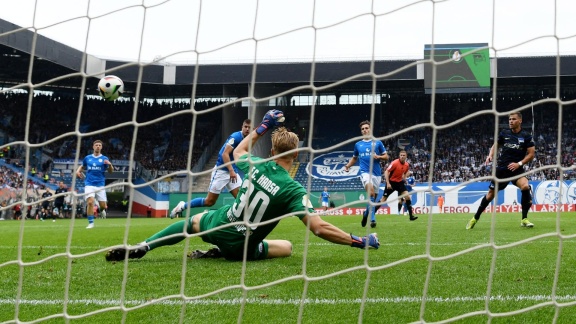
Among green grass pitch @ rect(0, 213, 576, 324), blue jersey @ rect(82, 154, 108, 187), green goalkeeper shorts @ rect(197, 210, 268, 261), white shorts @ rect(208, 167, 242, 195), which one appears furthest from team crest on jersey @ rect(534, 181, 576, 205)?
green goalkeeper shorts @ rect(197, 210, 268, 261)

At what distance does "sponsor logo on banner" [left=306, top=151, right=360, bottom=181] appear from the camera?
93.0 feet

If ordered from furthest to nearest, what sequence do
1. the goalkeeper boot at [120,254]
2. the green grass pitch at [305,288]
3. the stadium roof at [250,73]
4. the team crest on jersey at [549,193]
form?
the stadium roof at [250,73], the team crest on jersey at [549,193], the goalkeeper boot at [120,254], the green grass pitch at [305,288]

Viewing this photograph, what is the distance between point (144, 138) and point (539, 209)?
20.0 metres

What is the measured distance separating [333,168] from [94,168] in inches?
757

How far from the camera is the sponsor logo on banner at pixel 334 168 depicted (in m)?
28.3

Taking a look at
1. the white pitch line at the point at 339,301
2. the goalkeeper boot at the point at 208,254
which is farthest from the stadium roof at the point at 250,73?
the white pitch line at the point at 339,301

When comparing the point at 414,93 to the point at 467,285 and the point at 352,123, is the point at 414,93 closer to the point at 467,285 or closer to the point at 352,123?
the point at 352,123

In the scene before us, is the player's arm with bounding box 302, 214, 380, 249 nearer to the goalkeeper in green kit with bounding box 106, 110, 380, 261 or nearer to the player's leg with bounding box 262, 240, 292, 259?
the goalkeeper in green kit with bounding box 106, 110, 380, 261

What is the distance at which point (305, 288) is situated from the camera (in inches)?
112

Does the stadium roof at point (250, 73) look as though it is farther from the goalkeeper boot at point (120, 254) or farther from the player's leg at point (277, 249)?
the goalkeeper boot at point (120, 254)

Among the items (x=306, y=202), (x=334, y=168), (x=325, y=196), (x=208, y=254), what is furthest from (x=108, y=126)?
(x=306, y=202)

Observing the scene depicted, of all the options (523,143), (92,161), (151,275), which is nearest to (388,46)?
(151,275)

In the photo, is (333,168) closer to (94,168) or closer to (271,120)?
(94,168)

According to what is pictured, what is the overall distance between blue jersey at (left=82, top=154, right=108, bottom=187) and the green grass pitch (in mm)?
5832
